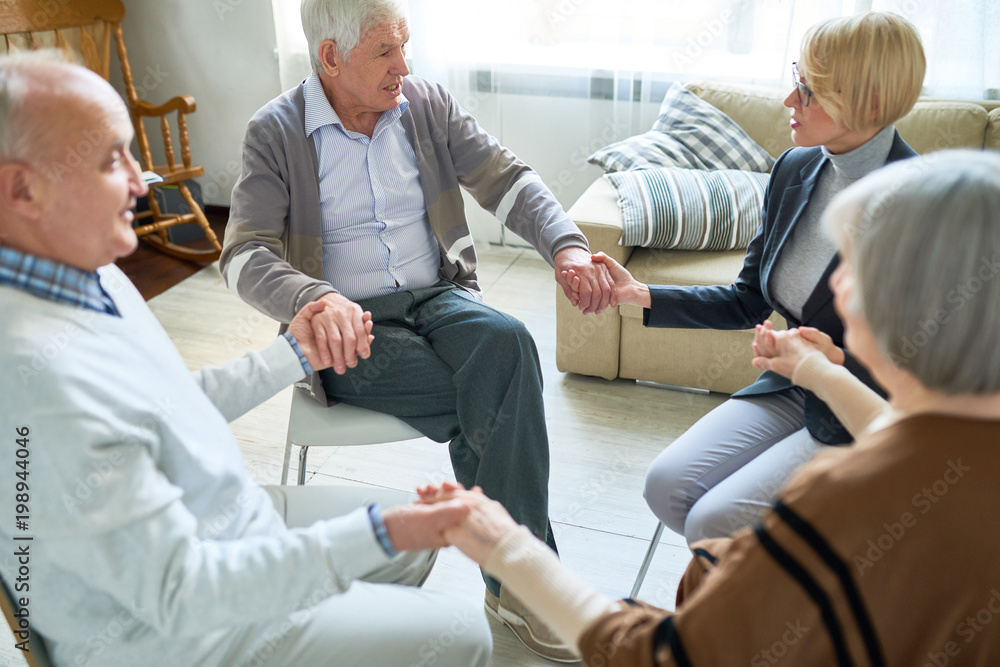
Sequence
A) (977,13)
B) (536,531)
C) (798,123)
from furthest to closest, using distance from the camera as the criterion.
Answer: (977,13)
(536,531)
(798,123)

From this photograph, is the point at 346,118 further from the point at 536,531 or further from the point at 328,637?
the point at 328,637

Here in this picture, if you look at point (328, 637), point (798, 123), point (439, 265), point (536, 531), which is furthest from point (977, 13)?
point (328, 637)

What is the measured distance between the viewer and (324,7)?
176 centimetres

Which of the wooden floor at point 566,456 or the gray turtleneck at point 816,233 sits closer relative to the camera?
the gray turtleneck at point 816,233

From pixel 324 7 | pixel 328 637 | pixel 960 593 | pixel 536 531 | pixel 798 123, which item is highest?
pixel 324 7

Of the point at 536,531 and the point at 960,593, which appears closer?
the point at 960,593

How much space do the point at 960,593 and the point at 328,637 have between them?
0.78 m

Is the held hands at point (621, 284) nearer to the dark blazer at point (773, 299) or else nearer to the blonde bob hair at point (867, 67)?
the dark blazer at point (773, 299)

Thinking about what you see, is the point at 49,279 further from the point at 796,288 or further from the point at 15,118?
the point at 796,288

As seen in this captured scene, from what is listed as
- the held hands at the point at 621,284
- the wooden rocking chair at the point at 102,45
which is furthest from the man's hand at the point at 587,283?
the wooden rocking chair at the point at 102,45

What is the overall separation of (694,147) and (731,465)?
164cm

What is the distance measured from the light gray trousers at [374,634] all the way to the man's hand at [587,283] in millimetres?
856

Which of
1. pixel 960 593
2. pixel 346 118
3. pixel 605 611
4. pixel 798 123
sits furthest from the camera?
pixel 346 118

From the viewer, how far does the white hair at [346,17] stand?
1.74m
